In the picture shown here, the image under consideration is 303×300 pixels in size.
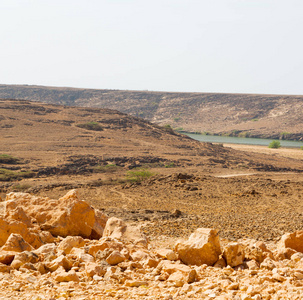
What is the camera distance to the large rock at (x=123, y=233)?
7230 millimetres

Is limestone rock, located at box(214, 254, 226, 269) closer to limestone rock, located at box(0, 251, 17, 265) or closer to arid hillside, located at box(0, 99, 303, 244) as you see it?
limestone rock, located at box(0, 251, 17, 265)

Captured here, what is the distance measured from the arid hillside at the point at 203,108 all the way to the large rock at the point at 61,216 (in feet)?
222

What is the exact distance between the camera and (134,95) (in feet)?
379

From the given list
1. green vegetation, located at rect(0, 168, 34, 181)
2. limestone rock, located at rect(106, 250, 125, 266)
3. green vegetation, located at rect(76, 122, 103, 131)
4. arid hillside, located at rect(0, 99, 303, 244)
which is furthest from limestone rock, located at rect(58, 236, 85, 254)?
green vegetation, located at rect(76, 122, 103, 131)

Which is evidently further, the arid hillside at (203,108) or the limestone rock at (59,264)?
the arid hillside at (203,108)

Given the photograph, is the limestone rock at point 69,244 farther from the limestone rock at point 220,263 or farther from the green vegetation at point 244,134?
the green vegetation at point 244,134

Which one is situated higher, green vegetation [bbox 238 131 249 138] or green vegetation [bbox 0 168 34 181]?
green vegetation [bbox 238 131 249 138]

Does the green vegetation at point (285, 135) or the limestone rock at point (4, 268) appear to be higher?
the limestone rock at point (4, 268)

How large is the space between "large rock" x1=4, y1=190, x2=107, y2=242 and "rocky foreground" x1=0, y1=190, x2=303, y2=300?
42cm

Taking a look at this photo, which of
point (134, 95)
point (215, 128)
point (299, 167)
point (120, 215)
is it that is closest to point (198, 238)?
point (120, 215)

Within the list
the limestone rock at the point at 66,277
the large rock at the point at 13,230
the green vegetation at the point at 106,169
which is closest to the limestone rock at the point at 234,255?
the limestone rock at the point at 66,277

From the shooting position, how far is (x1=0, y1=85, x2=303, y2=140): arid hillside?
261 feet

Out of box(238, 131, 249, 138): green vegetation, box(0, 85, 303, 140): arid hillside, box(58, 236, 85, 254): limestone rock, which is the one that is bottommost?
box(238, 131, 249, 138): green vegetation

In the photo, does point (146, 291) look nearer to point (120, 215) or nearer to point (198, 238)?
point (198, 238)
